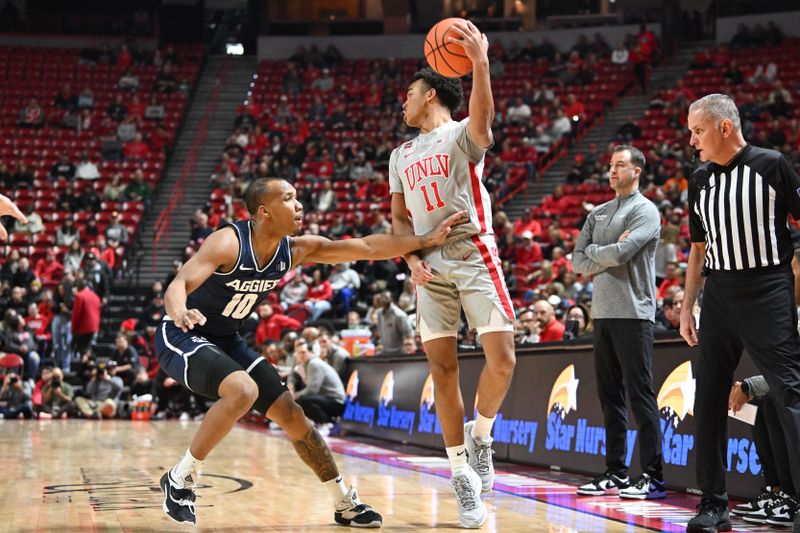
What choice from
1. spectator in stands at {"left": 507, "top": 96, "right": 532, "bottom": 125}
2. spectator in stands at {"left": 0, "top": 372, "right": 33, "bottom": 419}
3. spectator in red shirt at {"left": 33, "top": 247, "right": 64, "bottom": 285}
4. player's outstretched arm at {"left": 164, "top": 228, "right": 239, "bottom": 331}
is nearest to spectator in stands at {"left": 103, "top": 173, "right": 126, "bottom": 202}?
spectator in red shirt at {"left": 33, "top": 247, "right": 64, "bottom": 285}

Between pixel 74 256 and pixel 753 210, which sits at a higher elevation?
pixel 74 256

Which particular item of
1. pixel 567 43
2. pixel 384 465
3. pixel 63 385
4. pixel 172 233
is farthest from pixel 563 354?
pixel 567 43

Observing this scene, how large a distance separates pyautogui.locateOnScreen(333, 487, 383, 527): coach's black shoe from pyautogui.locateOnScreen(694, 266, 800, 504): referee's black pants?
5.30 feet

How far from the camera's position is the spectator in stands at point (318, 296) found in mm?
16609

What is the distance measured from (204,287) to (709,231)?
2.54 metres

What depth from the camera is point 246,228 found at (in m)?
5.13

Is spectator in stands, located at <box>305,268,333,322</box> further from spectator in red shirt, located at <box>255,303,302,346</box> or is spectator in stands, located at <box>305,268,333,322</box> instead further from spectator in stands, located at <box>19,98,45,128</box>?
spectator in stands, located at <box>19,98,45,128</box>

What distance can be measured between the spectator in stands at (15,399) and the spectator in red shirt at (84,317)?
65.5 inches

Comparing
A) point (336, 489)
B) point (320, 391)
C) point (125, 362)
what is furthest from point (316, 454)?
point (125, 362)

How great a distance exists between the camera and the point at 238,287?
5074 millimetres

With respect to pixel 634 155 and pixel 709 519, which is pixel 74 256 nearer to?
pixel 634 155

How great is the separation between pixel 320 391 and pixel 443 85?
7859mm

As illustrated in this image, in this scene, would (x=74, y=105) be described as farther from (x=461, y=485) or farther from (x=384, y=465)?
(x=461, y=485)

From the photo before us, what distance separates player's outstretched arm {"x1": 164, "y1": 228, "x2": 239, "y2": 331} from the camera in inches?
176
